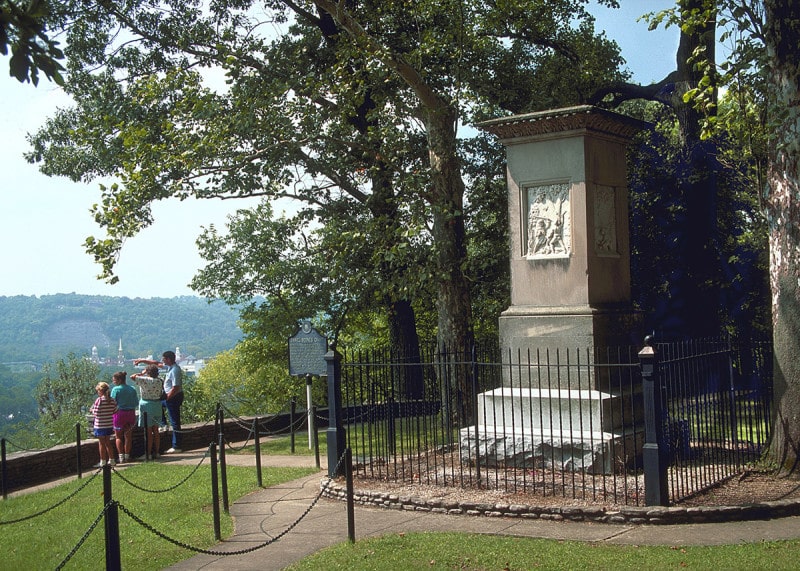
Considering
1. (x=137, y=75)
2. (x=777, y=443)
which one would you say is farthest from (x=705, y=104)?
(x=137, y=75)

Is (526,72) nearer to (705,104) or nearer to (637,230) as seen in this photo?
(637,230)

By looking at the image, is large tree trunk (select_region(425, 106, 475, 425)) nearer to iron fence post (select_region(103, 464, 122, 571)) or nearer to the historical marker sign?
the historical marker sign

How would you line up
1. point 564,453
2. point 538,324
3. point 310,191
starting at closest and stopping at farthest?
1. point 564,453
2. point 538,324
3. point 310,191

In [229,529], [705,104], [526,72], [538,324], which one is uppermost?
[526,72]

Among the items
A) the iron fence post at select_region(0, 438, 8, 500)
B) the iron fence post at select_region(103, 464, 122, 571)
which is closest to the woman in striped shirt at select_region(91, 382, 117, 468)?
the iron fence post at select_region(0, 438, 8, 500)

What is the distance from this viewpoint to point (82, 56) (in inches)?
882

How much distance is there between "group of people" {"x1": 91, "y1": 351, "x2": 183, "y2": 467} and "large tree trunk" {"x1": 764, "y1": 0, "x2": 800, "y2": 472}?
10.2 meters

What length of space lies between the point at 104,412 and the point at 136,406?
97 cm

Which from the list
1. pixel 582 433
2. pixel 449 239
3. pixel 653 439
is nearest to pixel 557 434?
pixel 582 433

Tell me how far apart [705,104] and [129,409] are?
10651mm

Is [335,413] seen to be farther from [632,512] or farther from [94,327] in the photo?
[94,327]

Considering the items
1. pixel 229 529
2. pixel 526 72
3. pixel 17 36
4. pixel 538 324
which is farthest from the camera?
pixel 526 72

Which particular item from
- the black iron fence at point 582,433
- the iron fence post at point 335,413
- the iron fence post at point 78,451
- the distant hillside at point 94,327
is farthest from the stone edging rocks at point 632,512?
the distant hillside at point 94,327

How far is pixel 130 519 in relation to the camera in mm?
11336
